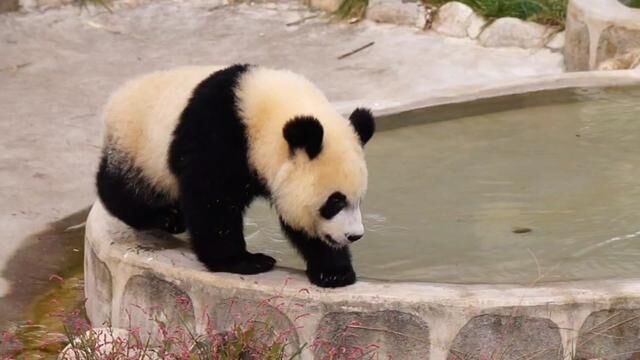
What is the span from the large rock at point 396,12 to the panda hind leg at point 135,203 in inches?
243

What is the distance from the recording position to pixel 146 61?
10305mm

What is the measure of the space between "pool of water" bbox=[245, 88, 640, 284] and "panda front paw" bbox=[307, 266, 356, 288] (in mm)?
467

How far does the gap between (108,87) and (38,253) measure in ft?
11.8

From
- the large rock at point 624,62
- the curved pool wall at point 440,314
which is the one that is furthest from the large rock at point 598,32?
the curved pool wall at point 440,314

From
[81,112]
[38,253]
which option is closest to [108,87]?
[81,112]

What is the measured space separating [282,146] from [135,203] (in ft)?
3.18

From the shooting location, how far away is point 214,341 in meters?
4.11

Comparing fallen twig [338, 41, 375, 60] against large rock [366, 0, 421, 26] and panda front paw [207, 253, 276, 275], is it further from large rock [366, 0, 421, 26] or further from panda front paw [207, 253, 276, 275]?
panda front paw [207, 253, 276, 275]

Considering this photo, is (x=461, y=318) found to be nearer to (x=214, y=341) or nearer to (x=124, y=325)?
(x=214, y=341)

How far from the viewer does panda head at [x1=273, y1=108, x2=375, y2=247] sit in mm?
4148

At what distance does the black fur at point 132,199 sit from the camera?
189 inches

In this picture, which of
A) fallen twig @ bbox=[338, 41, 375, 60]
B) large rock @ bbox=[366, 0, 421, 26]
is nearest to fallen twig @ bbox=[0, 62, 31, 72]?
fallen twig @ bbox=[338, 41, 375, 60]

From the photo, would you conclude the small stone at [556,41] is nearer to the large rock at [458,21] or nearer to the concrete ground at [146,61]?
the concrete ground at [146,61]

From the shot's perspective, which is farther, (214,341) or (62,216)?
(62,216)
